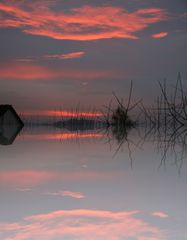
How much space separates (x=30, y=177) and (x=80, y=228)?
2.91 ft

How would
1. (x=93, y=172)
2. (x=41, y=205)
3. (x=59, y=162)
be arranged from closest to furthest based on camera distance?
(x=41, y=205) < (x=93, y=172) < (x=59, y=162)

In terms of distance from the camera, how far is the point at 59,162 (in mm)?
2703

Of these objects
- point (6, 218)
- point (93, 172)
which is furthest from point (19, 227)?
point (93, 172)

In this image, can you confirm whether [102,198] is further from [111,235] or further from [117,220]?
[111,235]

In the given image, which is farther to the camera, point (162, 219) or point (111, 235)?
point (162, 219)

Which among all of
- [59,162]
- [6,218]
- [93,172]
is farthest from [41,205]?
[59,162]

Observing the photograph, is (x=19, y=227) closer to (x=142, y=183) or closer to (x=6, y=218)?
(x=6, y=218)

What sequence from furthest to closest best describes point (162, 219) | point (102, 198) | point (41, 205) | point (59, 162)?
point (59, 162), point (102, 198), point (41, 205), point (162, 219)

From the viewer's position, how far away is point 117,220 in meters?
1.20

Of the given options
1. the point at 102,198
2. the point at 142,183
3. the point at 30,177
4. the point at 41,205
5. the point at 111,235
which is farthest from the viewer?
the point at 30,177

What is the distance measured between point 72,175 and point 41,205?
70 cm

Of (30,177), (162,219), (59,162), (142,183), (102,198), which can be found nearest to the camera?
(162,219)

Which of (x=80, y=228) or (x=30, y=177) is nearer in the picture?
(x=80, y=228)

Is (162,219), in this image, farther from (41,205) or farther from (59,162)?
(59,162)
